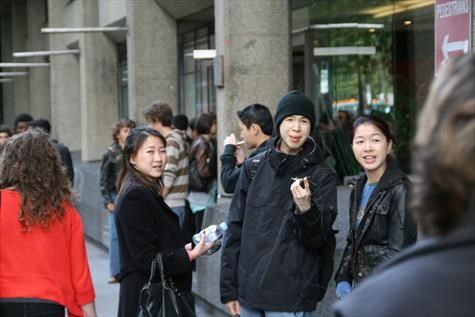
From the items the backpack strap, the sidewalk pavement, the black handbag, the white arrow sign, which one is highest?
the white arrow sign

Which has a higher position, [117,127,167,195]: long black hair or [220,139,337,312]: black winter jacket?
[117,127,167,195]: long black hair

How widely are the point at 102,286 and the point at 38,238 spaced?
6822mm

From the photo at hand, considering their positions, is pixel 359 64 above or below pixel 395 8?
below

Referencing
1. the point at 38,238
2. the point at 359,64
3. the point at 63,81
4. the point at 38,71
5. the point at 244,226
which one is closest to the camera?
the point at 38,238

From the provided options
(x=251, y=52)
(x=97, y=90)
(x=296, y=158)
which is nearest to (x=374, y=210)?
(x=296, y=158)

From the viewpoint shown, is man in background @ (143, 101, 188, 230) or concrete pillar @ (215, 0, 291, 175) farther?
man in background @ (143, 101, 188, 230)

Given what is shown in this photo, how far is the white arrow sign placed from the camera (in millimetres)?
5366

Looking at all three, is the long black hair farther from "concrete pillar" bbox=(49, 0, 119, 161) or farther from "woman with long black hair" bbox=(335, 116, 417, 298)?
"concrete pillar" bbox=(49, 0, 119, 161)

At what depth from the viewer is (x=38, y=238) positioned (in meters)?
4.25

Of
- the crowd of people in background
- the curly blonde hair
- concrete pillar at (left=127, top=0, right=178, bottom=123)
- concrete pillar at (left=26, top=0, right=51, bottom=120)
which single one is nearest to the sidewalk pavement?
concrete pillar at (left=127, top=0, right=178, bottom=123)

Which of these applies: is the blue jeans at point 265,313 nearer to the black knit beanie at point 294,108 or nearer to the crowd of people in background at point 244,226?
the crowd of people in background at point 244,226

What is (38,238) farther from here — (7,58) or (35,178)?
(7,58)

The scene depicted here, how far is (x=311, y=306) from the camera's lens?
4.58 meters

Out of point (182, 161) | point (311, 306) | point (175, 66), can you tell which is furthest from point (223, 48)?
point (175, 66)
